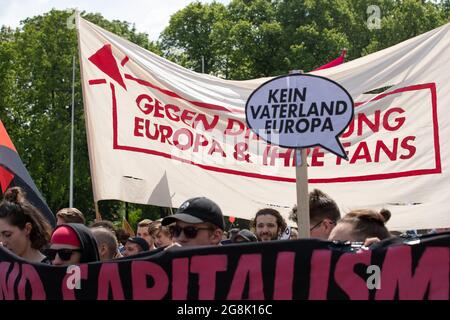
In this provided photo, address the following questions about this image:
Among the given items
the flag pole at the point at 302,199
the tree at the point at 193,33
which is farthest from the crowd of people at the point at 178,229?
the tree at the point at 193,33

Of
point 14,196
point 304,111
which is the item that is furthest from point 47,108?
point 304,111

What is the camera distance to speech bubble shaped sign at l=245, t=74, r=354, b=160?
5523 millimetres

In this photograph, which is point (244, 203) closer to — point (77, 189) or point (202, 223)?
point (202, 223)

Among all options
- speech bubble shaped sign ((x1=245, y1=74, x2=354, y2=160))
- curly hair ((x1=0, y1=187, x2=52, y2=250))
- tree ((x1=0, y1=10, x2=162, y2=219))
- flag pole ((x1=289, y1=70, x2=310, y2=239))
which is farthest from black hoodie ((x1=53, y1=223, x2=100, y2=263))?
tree ((x1=0, y1=10, x2=162, y2=219))

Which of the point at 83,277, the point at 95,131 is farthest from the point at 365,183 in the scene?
the point at 83,277

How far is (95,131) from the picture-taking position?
7672 millimetres

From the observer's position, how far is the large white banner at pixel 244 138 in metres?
6.82

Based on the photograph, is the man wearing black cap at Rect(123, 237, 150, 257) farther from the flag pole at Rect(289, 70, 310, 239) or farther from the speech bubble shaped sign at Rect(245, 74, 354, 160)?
the flag pole at Rect(289, 70, 310, 239)

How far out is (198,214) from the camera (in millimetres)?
4582

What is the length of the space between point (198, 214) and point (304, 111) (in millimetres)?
1334

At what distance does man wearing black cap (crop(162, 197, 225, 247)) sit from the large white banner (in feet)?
8.21

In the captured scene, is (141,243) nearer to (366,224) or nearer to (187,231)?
(187,231)

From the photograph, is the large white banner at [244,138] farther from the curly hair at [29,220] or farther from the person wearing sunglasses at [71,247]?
the person wearing sunglasses at [71,247]

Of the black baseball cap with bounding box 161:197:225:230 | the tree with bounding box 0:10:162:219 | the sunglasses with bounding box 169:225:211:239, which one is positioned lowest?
the sunglasses with bounding box 169:225:211:239
